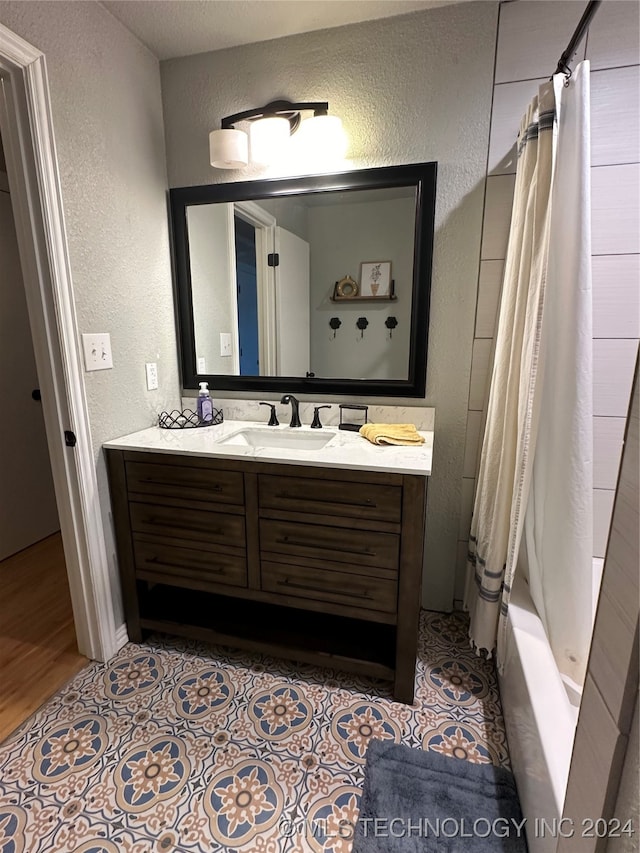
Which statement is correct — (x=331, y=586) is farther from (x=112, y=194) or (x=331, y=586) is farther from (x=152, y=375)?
(x=112, y=194)

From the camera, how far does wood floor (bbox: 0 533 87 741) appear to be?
59.5 inches

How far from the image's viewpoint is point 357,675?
162cm

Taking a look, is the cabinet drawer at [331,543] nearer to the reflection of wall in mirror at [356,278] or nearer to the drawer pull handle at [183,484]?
the drawer pull handle at [183,484]

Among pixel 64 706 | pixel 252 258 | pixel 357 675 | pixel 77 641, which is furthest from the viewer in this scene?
pixel 252 258

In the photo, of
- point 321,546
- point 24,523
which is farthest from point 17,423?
point 321,546

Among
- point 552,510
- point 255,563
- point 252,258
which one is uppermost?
point 252,258

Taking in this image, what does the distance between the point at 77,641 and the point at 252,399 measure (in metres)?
1.27

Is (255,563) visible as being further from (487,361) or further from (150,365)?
(487,361)

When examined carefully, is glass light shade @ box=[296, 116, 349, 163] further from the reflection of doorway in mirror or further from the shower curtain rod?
the shower curtain rod

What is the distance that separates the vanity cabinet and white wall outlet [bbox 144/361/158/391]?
378 mm

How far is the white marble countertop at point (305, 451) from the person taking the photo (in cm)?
134

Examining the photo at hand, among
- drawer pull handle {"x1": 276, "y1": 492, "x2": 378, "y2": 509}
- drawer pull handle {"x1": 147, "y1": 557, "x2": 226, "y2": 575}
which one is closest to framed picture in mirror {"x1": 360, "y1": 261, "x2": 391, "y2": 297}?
drawer pull handle {"x1": 276, "y1": 492, "x2": 378, "y2": 509}

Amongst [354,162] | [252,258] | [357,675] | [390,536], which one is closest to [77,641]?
[357,675]

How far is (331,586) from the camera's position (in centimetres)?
146
